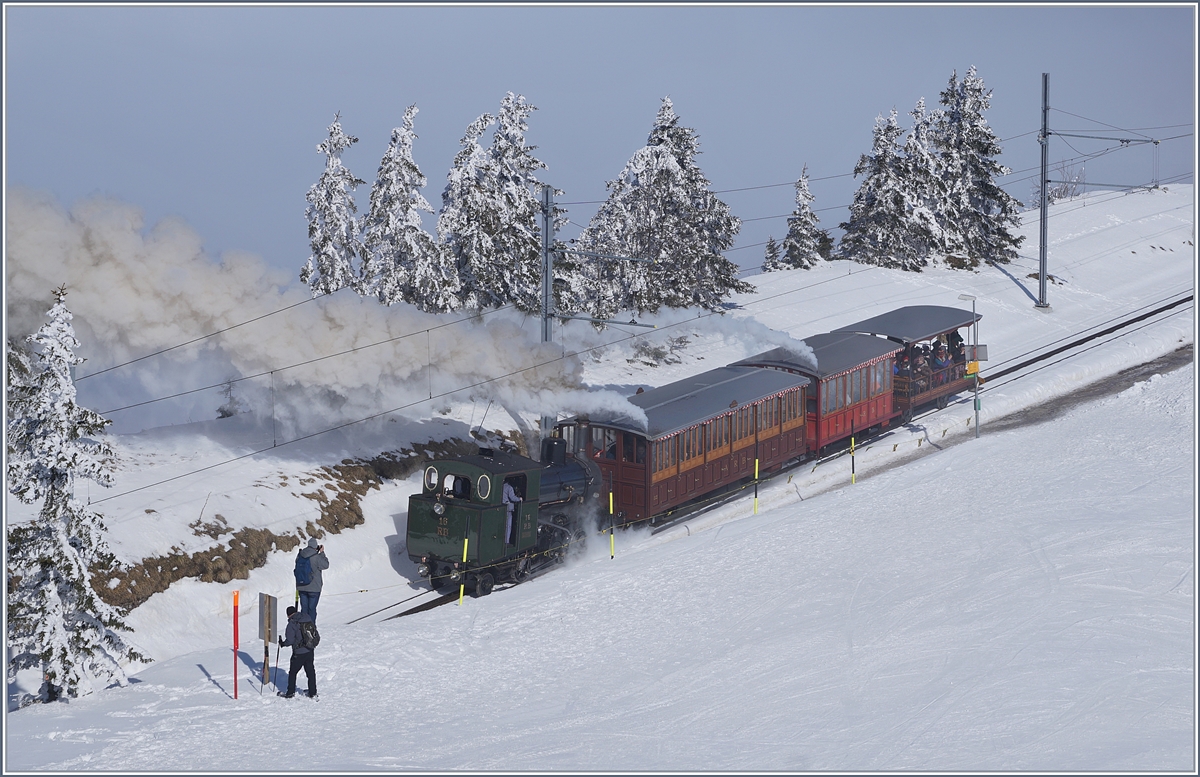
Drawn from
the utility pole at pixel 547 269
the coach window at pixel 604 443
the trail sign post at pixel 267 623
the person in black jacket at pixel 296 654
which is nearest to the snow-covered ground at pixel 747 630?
the person in black jacket at pixel 296 654

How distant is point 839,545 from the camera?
24.0m

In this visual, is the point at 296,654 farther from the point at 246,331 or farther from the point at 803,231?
the point at 803,231

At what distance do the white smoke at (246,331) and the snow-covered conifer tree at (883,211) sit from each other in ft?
113

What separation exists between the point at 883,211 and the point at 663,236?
1738 centimetres

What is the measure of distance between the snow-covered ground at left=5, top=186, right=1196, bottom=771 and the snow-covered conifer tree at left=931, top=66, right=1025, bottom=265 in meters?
27.4

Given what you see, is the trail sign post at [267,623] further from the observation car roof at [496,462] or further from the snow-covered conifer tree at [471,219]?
the snow-covered conifer tree at [471,219]

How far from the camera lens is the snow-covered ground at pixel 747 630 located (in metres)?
14.3

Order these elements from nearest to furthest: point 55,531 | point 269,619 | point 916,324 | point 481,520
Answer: point 269,619 → point 55,531 → point 481,520 → point 916,324

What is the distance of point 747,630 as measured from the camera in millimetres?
19516

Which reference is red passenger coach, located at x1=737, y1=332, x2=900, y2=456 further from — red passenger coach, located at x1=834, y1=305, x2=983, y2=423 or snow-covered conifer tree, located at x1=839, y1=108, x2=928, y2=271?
snow-covered conifer tree, located at x1=839, y1=108, x2=928, y2=271

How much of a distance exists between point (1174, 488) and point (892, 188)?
117 feet

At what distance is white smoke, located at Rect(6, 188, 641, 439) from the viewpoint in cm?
2302

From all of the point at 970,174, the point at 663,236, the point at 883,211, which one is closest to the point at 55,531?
the point at 663,236

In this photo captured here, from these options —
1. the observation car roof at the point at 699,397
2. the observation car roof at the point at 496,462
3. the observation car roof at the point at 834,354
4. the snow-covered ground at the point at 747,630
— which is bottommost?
the snow-covered ground at the point at 747,630
